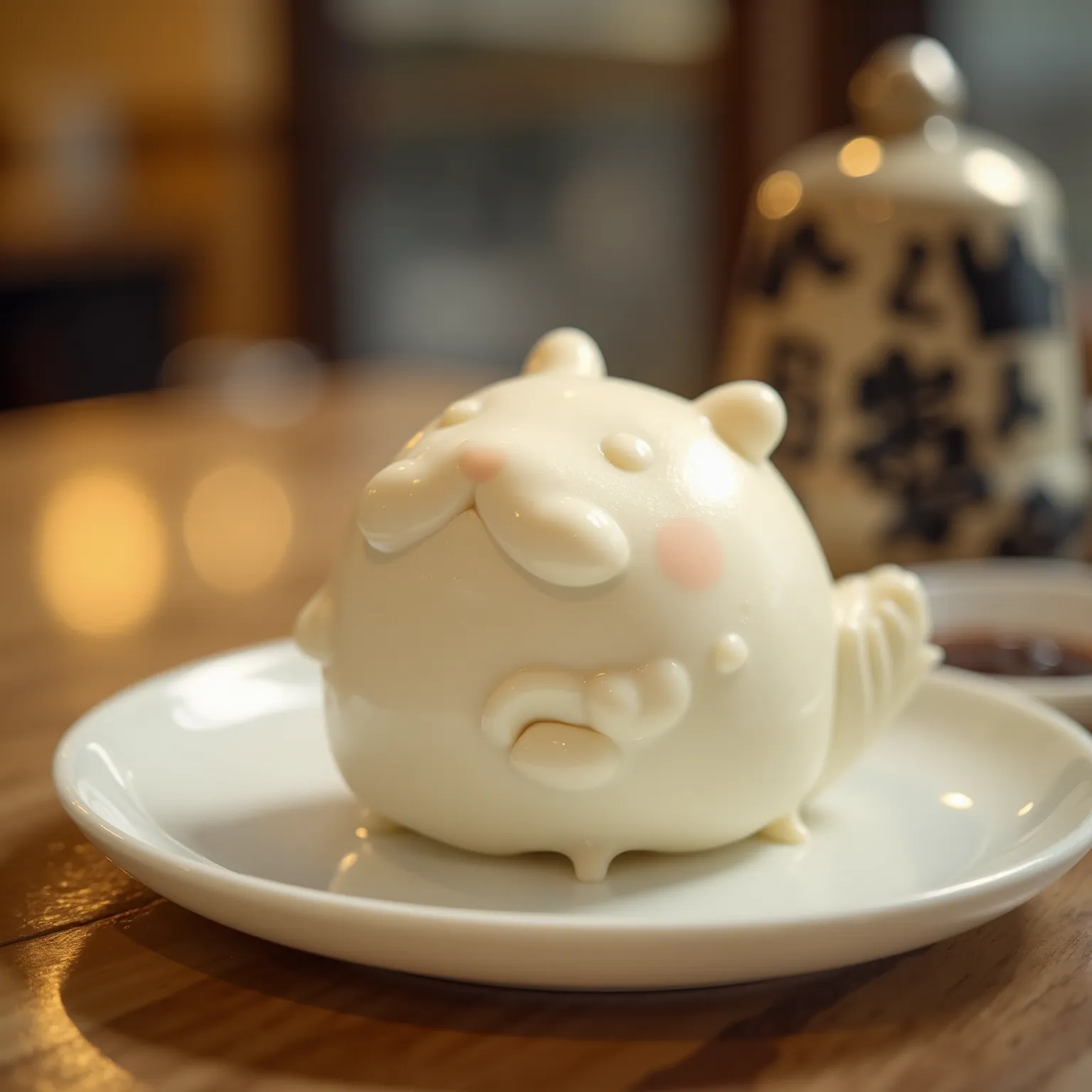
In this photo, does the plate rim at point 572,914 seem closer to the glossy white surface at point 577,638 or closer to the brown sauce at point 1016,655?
the glossy white surface at point 577,638

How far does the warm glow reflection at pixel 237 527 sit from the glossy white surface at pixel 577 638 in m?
0.52

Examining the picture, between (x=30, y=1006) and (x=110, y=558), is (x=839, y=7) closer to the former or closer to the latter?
(x=110, y=558)

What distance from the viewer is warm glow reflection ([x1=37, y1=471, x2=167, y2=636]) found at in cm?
96

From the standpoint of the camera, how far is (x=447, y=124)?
350 cm

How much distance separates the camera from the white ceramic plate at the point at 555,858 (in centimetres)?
39

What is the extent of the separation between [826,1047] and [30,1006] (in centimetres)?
23

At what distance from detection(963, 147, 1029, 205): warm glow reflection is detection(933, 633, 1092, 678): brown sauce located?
0.30m

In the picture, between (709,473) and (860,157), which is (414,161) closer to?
(860,157)

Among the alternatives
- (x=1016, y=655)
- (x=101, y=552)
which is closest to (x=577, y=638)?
(x=1016, y=655)

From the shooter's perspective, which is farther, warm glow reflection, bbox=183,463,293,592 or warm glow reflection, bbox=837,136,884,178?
warm glow reflection, bbox=183,463,293,592

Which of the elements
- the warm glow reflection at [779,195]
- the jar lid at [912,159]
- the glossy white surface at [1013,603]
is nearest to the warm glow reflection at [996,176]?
the jar lid at [912,159]

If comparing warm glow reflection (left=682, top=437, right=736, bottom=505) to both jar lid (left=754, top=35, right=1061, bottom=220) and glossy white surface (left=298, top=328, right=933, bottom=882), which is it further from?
jar lid (left=754, top=35, right=1061, bottom=220)

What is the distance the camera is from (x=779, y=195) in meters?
0.98

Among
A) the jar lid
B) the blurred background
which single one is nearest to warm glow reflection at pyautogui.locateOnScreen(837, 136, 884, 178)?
the jar lid
